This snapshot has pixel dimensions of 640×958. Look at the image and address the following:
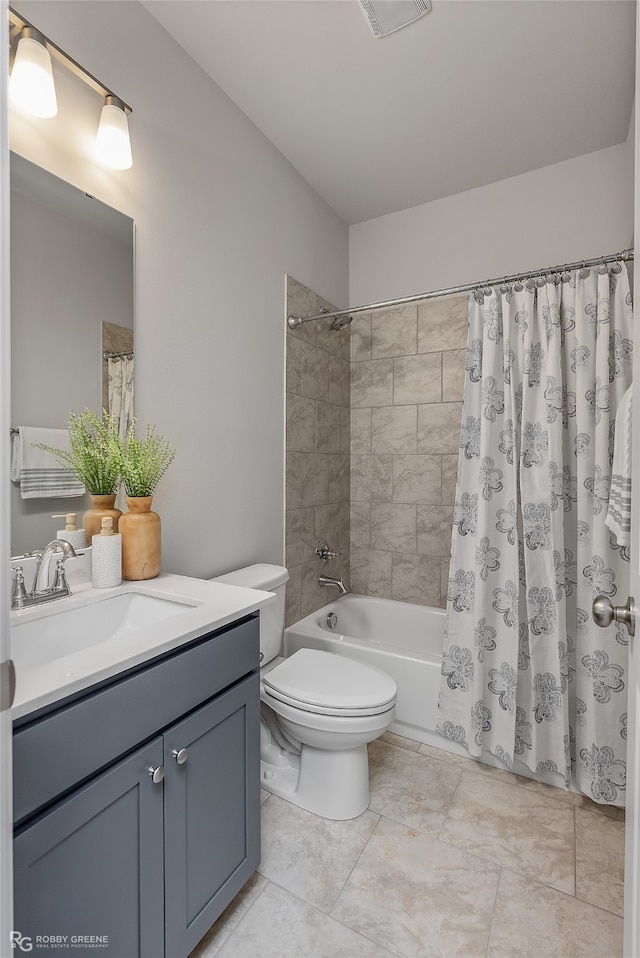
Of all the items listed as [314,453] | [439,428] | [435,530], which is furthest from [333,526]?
[439,428]

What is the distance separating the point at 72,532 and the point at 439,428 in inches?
75.0

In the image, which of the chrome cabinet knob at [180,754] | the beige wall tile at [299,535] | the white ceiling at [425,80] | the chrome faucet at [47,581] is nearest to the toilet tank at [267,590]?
the beige wall tile at [299,535]

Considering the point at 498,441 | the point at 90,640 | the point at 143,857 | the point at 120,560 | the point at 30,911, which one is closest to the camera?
the point at 30,911

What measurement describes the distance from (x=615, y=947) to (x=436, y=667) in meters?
0.93

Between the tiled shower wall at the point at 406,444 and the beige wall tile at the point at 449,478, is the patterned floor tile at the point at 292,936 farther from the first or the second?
the beige wall tile at the point at 449,478

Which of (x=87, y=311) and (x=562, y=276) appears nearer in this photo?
(x=87, y=311)

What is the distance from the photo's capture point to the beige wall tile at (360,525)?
281cm

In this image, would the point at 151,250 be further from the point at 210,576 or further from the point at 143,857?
the point at 143,857

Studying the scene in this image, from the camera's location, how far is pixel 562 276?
1.87 metres

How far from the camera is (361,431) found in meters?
2.82

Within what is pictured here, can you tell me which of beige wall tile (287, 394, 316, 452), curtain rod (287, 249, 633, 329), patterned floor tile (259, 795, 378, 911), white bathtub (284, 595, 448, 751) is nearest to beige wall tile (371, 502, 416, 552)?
white bathtub (284, 595, 448, 751)

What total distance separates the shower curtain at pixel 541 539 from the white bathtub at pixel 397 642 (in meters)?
0.09

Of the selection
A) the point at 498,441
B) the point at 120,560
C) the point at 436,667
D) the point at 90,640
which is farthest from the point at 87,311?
the point at 436,667

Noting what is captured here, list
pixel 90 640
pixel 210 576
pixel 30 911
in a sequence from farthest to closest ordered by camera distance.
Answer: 1. pixel 210 576
2. pixel 90 640
3. pixel 30 911
